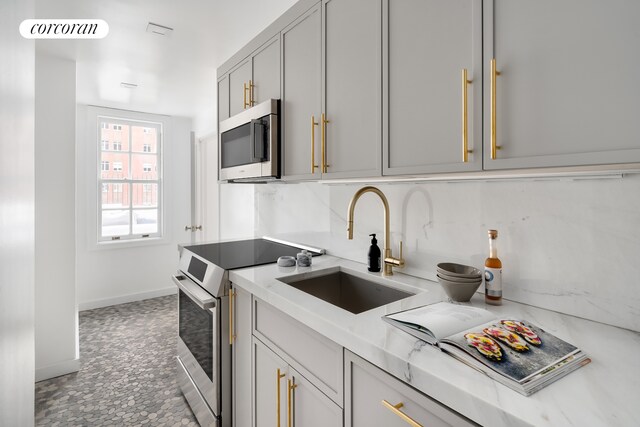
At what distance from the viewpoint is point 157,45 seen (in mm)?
2268

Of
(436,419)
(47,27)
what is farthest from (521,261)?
(47,27)

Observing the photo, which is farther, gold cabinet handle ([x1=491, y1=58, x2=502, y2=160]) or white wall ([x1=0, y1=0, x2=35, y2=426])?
gold cabinet handle ([x1=491, y1=58, x2=502, y2=160])

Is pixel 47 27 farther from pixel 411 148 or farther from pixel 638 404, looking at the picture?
pixel 638 404

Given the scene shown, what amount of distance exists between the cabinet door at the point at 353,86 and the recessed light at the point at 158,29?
1203 mm

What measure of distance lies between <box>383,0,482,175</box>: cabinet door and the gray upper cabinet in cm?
84

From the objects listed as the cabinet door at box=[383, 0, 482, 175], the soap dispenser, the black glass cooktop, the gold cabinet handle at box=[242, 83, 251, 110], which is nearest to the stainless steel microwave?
the gold cabinet handle at box=[242, 83, 251, 110]

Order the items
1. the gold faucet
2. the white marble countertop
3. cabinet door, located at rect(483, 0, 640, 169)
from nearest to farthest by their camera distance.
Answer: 1. the white marble countertop
2. cabinet door, located at rect(483, 0, 640, 169)
3. the gold faucet

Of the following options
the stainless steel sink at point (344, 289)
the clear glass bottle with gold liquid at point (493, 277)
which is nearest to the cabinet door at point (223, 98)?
the stainless steel sink at point (344, 289)

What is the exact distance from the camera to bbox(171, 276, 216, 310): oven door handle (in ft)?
5.17

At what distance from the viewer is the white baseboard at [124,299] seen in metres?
3.70

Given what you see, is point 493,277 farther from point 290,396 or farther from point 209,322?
point 209,322

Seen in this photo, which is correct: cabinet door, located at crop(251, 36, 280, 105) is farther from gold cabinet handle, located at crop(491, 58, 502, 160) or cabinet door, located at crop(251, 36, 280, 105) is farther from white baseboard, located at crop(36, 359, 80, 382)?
white baseboard, located at crop(36, 359, 80, 382)

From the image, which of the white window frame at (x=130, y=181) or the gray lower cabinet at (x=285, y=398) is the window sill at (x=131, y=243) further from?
the gray lower cabinet at (x=285, y=398)

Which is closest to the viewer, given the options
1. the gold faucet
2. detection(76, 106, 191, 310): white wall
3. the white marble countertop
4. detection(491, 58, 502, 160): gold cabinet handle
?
the white marble countertop
